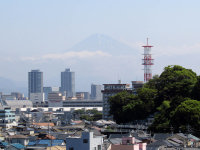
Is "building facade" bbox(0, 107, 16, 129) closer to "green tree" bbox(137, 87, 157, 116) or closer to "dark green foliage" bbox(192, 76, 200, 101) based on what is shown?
"green tree" bbox(137, 87, 157, 116)

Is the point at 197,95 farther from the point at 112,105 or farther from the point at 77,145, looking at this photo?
the point at 77,145

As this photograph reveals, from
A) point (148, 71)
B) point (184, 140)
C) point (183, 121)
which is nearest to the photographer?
point (184, 140)

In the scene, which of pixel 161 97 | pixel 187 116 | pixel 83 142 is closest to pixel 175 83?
pixel 161 97

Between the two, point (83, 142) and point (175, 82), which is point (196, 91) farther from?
point (83, 142)

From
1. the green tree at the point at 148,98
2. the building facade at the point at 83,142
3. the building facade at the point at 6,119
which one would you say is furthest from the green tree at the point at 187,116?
the building facade at the point at 6,119

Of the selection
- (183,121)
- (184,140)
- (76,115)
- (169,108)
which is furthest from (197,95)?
(76,115)

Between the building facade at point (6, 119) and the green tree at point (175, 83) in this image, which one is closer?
the green tree at point (175, 83)

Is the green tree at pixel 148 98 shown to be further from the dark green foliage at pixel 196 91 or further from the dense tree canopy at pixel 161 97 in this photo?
the dark green foliage at pixel 196 91

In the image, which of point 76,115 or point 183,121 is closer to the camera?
point 183,121

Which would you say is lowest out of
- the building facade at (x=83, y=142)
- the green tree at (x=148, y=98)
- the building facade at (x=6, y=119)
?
the building facade at (x=6, y=119)

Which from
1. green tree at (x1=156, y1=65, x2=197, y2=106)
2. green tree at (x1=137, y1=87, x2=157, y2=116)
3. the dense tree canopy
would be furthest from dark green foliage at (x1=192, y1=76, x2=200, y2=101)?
green tree at (x1=137, y1=87, x2=157, y2=116)

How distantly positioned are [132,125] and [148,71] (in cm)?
3626

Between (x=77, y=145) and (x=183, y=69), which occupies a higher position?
(x=183, y=69)

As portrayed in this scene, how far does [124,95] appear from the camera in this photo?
85625 millimetres
